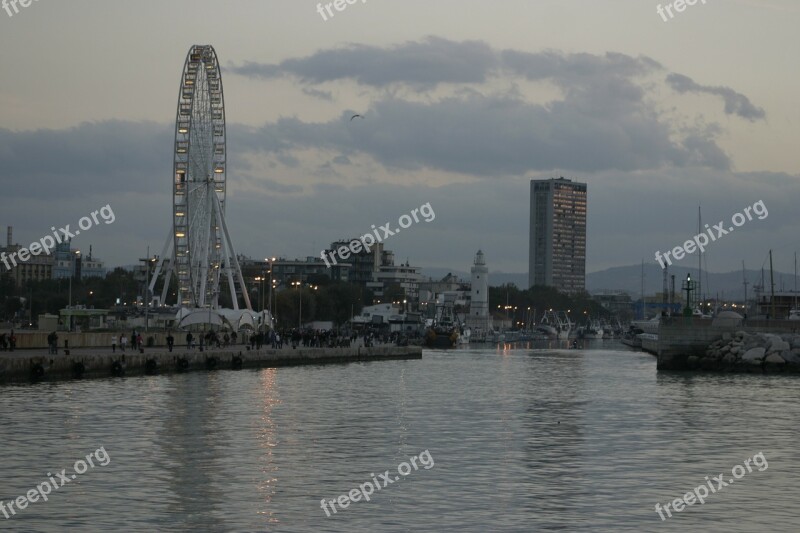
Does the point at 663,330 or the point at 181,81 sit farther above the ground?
the point at 181,81

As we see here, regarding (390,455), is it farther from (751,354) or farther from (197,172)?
(197,172)

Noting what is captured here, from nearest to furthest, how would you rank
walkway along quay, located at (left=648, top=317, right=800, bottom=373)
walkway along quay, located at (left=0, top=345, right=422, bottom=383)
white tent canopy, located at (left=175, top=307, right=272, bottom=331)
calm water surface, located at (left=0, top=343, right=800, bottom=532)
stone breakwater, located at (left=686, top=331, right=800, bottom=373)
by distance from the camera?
calm water surface, located at (left=0, top=343, right=800, bottom=532), walkway along quay, located at (left=0, top=345, right=422, bottom=383), stone breakwater, located at (left=686, top=331, right=800, bottom=373), walkway along quay, located at (left=648, top=317, right=800, bottom=373), white tent canopy, located at (left=175, top=307, right=272, bottom=331)

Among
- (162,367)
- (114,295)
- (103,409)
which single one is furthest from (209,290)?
(114,295)

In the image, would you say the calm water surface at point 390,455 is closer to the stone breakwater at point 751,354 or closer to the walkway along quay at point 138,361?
the walkway along quay at point 138,361

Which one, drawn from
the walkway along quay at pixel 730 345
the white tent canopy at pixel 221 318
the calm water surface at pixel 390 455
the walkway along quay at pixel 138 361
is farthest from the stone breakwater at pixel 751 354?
the white tent canopy at pixel 221 318

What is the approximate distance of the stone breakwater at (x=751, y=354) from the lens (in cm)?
7125

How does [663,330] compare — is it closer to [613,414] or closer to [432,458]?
[613,414]

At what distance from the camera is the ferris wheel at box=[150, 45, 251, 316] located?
85.7 m

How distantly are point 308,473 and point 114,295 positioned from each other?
14622 cm

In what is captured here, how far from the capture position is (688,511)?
24.2 meters

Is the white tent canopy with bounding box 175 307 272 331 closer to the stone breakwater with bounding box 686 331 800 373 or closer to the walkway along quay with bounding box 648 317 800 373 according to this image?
the walkway along quay with bounding box 648 317 800 373

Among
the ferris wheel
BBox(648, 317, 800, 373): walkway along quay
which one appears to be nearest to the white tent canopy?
the ferris wheel

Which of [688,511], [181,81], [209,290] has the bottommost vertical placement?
[688,511]

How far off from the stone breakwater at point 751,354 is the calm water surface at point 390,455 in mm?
16468
